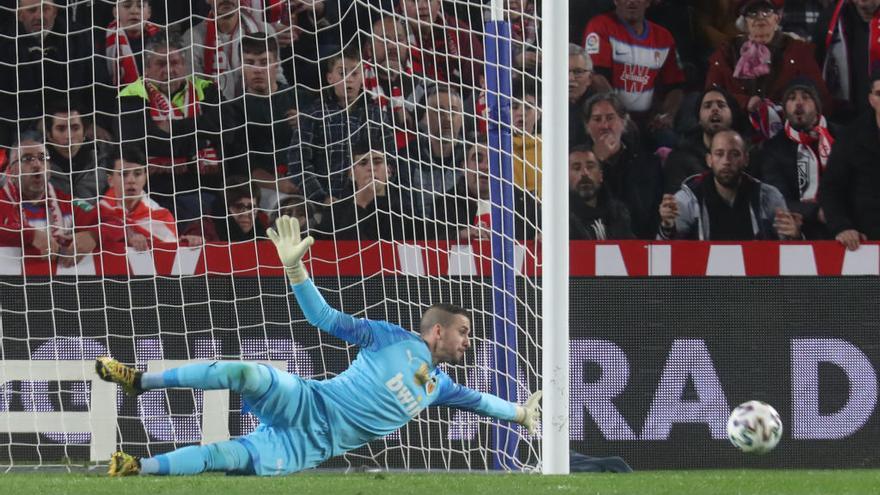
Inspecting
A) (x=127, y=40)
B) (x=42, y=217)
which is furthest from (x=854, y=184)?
(x=42, y=217)

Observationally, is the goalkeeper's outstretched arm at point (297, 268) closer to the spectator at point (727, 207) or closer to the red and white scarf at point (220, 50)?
the red and white scarf at point (220, 50)

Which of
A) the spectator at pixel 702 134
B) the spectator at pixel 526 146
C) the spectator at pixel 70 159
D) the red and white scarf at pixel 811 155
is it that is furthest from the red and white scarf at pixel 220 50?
the red and white scarf at pixel 811 155

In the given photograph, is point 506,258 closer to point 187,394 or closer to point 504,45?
point 504,45

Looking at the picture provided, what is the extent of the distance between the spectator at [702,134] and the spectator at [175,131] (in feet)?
8.90

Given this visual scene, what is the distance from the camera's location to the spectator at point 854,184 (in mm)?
8367

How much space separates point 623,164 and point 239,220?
7.63ft

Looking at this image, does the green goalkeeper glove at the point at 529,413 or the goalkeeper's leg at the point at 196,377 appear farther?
the green goalkeeper glove at the point at 529,413

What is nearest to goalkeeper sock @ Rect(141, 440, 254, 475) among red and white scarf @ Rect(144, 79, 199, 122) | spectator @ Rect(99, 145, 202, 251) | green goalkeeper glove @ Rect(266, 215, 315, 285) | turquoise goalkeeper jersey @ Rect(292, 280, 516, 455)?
turquoise goalkeeper jersey @ Rect(292, 280, 516, 455)

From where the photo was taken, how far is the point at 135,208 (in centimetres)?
803

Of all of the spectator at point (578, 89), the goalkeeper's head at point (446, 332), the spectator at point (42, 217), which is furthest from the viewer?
the spectator at point (578, 89)

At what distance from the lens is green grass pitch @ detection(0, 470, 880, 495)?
552 centimetres

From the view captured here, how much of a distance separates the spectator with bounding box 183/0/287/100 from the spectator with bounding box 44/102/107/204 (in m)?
0.79

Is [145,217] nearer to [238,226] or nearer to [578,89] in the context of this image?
[238,226]

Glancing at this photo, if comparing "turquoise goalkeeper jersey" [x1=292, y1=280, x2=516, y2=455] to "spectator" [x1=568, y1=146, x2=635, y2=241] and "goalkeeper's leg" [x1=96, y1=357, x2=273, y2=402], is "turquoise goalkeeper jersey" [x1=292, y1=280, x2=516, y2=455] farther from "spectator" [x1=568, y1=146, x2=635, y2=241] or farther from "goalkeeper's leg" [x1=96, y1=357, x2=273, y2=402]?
"spectator" [x1=568, y1=146, x2=635, y2=241]
